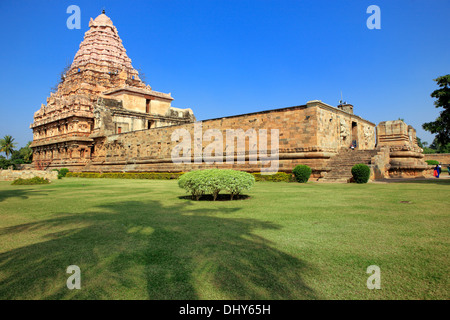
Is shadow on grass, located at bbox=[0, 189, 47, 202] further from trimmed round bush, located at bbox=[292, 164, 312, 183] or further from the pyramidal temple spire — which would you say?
the pyramidal temple spire

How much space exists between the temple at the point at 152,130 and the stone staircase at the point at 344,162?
0.05 metres

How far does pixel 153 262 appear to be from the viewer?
284 centimetres

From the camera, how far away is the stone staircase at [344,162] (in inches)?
533

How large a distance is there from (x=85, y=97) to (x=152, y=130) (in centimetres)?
1503

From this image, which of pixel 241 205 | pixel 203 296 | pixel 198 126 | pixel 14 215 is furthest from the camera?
pixel 198 126

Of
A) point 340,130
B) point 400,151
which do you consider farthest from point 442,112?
point 340,130

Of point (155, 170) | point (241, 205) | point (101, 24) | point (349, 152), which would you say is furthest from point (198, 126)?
point (101, 24)

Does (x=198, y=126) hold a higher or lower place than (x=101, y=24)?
lower

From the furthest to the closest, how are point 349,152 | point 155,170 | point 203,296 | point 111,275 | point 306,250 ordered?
point 155,170 < point 349,152 < point 306,250 < point 111,275 < point 203,296

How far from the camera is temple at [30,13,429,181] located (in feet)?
50.4
